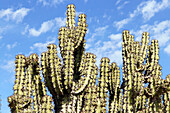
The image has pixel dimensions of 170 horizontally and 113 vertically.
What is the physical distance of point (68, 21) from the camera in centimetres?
1109

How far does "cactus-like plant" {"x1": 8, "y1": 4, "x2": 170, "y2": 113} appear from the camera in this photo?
908cm

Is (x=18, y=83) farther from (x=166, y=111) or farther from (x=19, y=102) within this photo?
(x=166, y=111)

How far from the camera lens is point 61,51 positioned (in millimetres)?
10070

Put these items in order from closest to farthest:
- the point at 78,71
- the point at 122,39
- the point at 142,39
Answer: the point at 78,71 < the point at 122,39 < the point at 142,39

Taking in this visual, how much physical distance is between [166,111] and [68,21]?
4.47 metres

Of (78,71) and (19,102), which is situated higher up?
(78,71)

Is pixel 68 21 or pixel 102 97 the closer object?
pixel 102 97

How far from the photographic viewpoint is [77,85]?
9.71m

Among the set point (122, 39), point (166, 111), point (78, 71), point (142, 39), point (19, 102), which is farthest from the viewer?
point (142, 39)

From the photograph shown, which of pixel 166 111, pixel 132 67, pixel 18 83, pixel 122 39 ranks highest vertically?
pixel 122 39

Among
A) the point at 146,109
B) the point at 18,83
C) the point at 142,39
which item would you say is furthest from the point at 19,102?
the point at 142,39

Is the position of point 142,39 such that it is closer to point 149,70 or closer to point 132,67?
point 149,70

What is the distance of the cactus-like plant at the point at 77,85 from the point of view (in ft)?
29.8

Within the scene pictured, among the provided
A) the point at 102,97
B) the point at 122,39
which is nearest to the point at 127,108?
the point at 102,97
